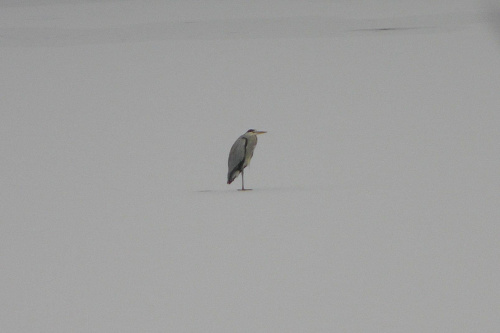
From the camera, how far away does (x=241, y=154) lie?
1651mm

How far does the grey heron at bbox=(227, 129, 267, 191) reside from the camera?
1.65m

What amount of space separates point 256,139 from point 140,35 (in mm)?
616

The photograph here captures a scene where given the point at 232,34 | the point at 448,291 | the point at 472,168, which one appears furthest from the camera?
the point at 232,34

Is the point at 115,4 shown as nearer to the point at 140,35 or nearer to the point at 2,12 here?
the point at 140,35

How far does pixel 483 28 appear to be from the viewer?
5.58 ft

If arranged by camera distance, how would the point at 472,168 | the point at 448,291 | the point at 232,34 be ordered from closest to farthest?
the point at 448,291 < the point at 472,168 < the point at 232,34

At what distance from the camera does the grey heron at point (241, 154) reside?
165 centimetres

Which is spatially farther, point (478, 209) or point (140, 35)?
point (140, 35)

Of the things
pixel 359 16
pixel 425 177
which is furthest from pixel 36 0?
pixel 425 177

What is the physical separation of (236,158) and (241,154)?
0.02m

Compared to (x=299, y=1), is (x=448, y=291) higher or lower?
lower

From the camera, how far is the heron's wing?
1.65 m

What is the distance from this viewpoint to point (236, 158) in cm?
166

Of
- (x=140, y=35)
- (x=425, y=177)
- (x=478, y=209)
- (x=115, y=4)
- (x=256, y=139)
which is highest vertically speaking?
(x=115, y=4)
